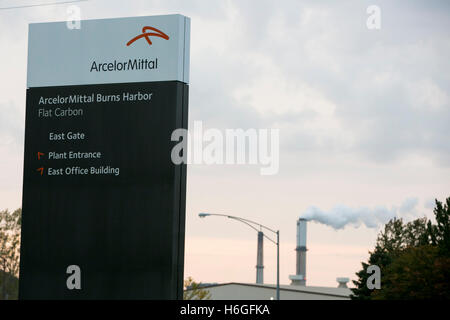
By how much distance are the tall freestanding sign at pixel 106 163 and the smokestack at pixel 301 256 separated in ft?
272

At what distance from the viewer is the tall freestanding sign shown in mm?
14766

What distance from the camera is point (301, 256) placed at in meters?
99.8

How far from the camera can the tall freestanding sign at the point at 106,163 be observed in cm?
1477

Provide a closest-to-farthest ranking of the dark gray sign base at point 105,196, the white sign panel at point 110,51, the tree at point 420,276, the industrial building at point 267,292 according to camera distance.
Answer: the dark gray sign base at point 105,196
the white sign panel at point 110,51
the tree at point 420,276
the industrial building at point 267,292

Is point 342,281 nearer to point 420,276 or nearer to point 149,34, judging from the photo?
point 420,276

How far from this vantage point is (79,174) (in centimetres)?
1541

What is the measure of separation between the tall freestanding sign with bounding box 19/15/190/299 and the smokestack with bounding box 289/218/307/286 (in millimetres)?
82956

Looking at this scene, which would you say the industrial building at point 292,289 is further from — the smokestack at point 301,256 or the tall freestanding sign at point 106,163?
the tall freestanding sign at point 106,163

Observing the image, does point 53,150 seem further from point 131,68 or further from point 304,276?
point 304,276

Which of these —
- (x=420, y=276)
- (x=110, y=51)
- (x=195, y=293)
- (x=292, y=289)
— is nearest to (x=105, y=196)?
(x=110, y=51)

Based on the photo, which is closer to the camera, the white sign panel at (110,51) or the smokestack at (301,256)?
the white sign panel at (110,51)

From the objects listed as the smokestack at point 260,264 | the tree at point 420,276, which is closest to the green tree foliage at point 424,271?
the tree at point 420,276

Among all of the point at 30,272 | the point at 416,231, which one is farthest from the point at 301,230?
the point at 30,272

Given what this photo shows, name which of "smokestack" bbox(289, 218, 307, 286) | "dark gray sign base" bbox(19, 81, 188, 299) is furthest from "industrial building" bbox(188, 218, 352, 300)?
"dark gray sign base" bbox(19, 81, 188, 299)
